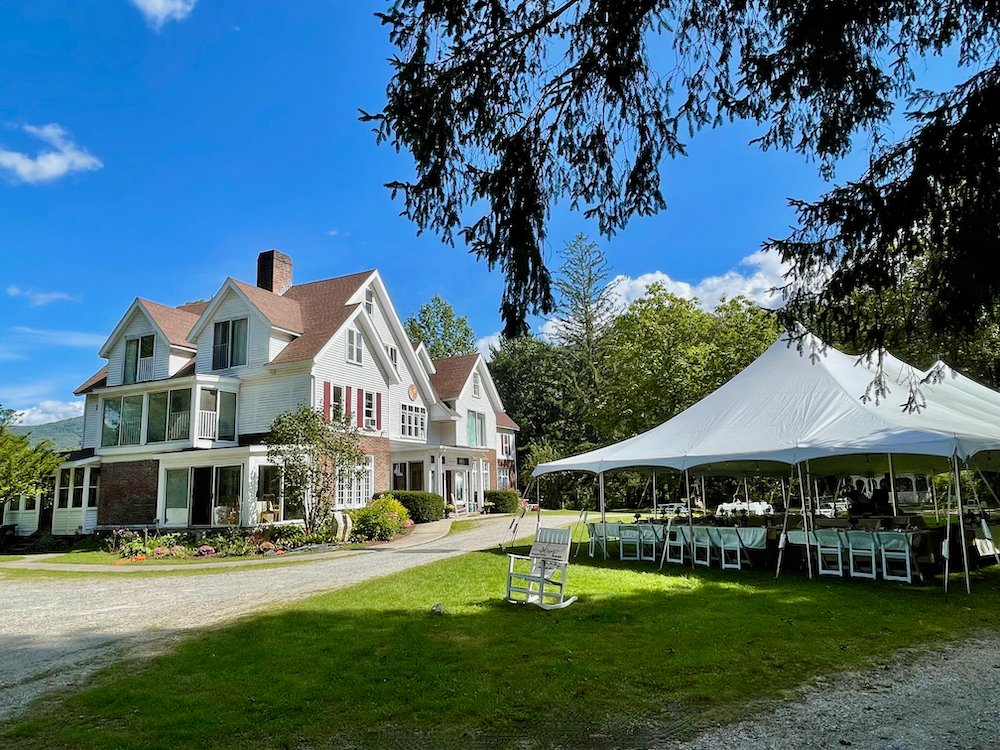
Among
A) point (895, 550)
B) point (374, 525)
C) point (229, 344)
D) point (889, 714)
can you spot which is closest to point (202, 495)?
point (229, 344)

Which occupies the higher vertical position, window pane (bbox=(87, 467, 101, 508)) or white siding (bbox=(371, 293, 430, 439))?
white siding (bbox=(371, 293, 430, 439))

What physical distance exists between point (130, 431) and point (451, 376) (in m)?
16.2

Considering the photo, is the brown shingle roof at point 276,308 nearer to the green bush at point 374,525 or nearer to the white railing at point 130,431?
the white railing at point 130,431

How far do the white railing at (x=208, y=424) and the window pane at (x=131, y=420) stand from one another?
3.16 metres

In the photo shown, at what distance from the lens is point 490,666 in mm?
6320

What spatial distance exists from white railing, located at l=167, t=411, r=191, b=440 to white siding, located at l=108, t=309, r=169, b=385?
8.84 feet

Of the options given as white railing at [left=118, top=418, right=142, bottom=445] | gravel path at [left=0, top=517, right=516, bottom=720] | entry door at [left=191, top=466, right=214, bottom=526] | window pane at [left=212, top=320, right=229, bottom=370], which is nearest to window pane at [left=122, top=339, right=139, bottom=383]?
white railing at [left=118, top=418, right=142, bottom=445]

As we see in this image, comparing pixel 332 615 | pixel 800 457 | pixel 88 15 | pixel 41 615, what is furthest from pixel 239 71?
pixel 800 457

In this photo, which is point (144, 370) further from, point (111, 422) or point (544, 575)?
point (544, 575)

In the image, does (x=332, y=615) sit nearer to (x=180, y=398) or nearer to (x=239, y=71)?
(x=239, y=71)

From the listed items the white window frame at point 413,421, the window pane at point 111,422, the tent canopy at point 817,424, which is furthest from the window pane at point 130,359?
the tent canopy at point 817,424

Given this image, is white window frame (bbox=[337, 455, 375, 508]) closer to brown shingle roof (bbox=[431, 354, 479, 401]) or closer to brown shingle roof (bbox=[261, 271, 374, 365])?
brown shingle roof (bbox=[261, 271, 374, 365])

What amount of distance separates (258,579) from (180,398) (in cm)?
1319

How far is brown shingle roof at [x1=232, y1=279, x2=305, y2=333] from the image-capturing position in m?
25.3
